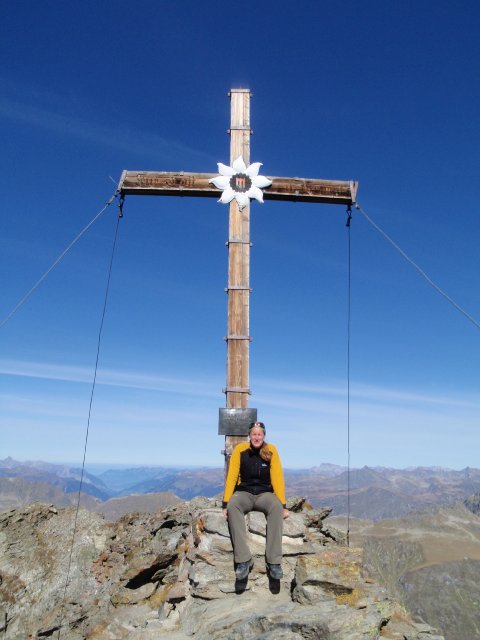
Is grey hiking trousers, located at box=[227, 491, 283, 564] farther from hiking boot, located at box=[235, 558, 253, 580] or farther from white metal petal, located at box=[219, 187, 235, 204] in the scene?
white metal petal, located at box=[219, 187, 235, 204]

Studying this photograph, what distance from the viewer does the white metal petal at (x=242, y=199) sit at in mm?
12652

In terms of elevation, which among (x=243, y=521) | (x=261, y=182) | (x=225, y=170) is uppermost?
(x=225, y=170)

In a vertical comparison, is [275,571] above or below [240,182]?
below

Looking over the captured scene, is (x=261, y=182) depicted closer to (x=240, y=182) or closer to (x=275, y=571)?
(x=240, y=182)

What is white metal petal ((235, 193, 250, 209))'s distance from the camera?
1265 cm

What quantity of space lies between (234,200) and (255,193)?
64 cm

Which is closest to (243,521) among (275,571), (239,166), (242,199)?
(275,571)

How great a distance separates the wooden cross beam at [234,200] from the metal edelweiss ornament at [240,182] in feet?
0.54

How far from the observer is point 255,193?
12.8 metres

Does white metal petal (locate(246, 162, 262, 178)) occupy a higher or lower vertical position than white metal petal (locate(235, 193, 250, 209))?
higher

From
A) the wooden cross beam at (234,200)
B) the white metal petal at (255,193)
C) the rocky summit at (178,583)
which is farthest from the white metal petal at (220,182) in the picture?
the rocky summit at (178,583)

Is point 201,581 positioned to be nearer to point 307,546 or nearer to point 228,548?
point 228,548

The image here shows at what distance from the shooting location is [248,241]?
40.6 feet

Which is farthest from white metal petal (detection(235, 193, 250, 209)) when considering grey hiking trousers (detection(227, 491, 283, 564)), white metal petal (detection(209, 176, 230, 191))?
grey hiking trousers (detection(227, 491, 283, 564))
